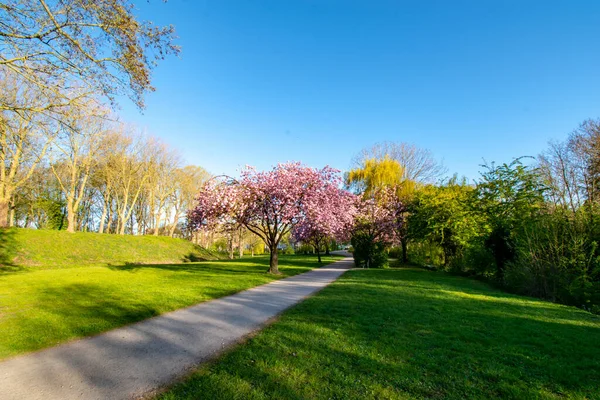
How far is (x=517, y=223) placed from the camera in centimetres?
1527

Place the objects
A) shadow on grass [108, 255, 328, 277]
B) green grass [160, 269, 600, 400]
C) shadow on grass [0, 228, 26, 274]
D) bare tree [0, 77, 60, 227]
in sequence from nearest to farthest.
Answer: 1. green grass [160, 269, 600, 400]
2. bare tree [0, 77, 60, 227]
3. shadow on grass [0, 228, 26, 274]
4. shadow on grass [108, 255, 328, 277]

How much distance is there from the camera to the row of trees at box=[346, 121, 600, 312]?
33.4 feet

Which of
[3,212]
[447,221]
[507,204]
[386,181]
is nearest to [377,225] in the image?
[386,181]

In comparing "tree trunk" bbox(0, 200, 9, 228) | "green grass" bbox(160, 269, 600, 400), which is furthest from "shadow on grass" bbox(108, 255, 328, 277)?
"green grass" bbox(160, 269, 600, 400)

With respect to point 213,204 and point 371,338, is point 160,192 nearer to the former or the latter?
point 213,204

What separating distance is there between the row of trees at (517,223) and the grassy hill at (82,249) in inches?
700

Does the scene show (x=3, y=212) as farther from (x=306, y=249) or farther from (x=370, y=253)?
(x=306, y=249)

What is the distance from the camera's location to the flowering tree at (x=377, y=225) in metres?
21.7

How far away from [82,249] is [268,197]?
1585 cm

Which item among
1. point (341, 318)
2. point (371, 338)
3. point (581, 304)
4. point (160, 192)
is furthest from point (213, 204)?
point (160, 192)

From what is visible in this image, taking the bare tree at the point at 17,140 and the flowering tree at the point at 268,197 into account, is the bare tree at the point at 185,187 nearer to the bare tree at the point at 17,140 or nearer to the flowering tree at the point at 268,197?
the bare tree at the point at 17,140

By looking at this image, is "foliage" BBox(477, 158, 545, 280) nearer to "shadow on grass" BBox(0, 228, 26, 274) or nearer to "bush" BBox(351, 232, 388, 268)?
"bush" BBox(351, 232, 388, 268)

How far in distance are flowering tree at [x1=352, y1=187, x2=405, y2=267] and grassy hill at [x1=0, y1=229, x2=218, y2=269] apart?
1697 cm

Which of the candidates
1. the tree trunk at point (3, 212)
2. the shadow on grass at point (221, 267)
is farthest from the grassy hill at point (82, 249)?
the shadow on grass at point (221, 267)
